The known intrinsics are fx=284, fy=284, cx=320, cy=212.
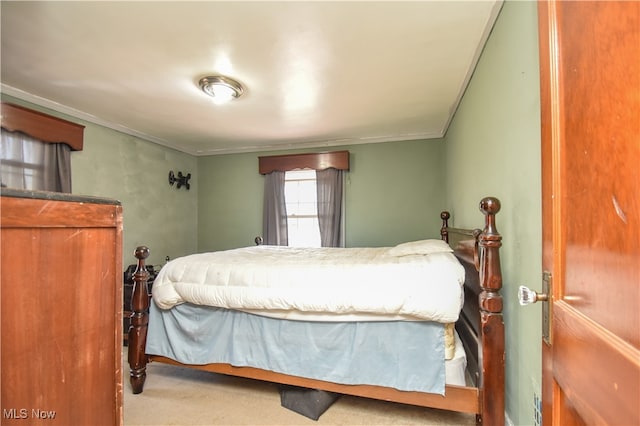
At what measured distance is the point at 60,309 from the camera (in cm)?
67

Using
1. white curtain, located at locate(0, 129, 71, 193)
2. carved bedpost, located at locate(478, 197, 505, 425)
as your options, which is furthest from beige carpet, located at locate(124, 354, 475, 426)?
white curtain, located at locate(0, 129, 71, 193)

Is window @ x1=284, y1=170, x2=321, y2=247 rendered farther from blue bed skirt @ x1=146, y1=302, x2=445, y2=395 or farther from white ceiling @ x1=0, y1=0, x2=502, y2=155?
blue bed skirt @ x1=146, y1=302, x2=445, y2=395

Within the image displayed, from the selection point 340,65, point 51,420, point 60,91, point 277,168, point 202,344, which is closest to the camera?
point 51,420

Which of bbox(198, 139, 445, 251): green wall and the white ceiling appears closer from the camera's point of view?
the white ceiling

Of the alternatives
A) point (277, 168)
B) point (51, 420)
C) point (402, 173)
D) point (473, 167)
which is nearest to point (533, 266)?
point (473, 167)

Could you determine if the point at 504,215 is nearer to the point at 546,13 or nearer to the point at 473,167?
the point at 473,167

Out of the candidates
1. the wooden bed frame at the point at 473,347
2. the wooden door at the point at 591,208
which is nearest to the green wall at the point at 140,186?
the wooden bed frame at the point at 473,347

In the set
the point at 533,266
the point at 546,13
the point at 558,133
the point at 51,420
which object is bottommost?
the point at 51,420

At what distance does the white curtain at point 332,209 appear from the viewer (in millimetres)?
4062

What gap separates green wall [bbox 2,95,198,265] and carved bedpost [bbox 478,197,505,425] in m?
3.65

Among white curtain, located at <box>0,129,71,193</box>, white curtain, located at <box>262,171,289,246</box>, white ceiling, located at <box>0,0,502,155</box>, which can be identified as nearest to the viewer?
white ceiling, located at <box>0,0,502,155</box>

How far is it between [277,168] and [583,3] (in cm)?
395

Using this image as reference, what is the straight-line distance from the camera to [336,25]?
5.58ft

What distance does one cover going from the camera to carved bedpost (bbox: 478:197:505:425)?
1.25 meters
